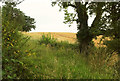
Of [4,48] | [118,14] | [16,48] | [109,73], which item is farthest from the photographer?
[118,14]

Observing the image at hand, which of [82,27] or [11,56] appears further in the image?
[82,27]

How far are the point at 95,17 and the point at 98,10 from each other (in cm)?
260

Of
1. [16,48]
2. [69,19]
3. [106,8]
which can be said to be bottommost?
[16,48]

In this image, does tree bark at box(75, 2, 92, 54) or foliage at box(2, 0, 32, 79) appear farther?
tree bark at box(75, 2, 92, 54)

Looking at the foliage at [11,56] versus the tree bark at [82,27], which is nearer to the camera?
the foliage at [11,56]

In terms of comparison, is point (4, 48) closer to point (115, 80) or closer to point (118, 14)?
point (115, 80)

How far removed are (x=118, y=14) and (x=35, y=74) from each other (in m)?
5.99

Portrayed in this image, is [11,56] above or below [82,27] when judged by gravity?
below

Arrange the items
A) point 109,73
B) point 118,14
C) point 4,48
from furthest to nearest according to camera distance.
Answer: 1. point 118,14
2. point 109,73
3. point 4,48

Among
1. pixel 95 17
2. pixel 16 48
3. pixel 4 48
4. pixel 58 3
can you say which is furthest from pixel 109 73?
pixel 58 3

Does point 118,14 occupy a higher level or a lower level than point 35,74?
higher

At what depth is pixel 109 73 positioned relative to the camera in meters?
5.44

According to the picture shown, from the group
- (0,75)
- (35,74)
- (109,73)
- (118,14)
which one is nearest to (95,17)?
(118,14)

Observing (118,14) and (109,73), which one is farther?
(118,14)
